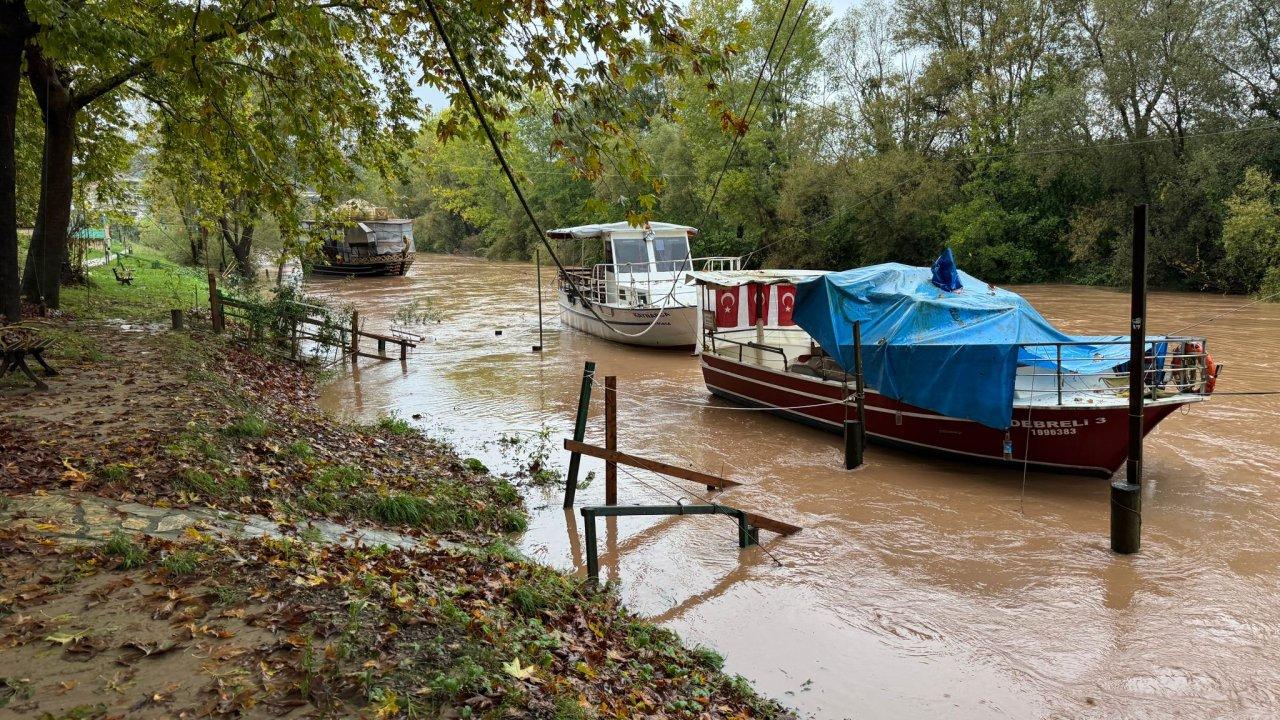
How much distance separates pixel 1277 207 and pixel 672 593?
94.0ft

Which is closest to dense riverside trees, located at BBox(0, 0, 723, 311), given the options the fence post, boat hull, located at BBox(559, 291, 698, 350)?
the fence post

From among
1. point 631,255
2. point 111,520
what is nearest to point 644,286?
point 631,255

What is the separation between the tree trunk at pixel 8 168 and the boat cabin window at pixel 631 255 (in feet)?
50.0

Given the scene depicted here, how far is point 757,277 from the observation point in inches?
620

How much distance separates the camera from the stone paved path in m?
5.32

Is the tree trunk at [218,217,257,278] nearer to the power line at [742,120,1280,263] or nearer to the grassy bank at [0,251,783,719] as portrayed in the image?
the power line at [742,120,1280,263]

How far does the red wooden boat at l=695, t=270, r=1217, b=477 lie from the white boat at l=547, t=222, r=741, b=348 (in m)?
5.69

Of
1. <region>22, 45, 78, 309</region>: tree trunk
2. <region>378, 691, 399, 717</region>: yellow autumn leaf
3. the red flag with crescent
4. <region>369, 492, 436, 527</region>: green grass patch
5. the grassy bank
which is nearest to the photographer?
<region>378, 691, 399, 717</region>: yellow autumn leaf

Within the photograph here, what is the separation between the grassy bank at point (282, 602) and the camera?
3.92 metres

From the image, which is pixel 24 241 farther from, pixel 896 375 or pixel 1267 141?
pixel 1267 141

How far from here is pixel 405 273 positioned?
167ft

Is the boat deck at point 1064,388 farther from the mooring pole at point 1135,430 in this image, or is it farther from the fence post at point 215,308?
the fence post at point 215,308

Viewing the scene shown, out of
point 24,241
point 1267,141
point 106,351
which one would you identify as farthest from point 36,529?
point 1267,141

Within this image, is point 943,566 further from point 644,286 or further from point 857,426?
point 644,286
